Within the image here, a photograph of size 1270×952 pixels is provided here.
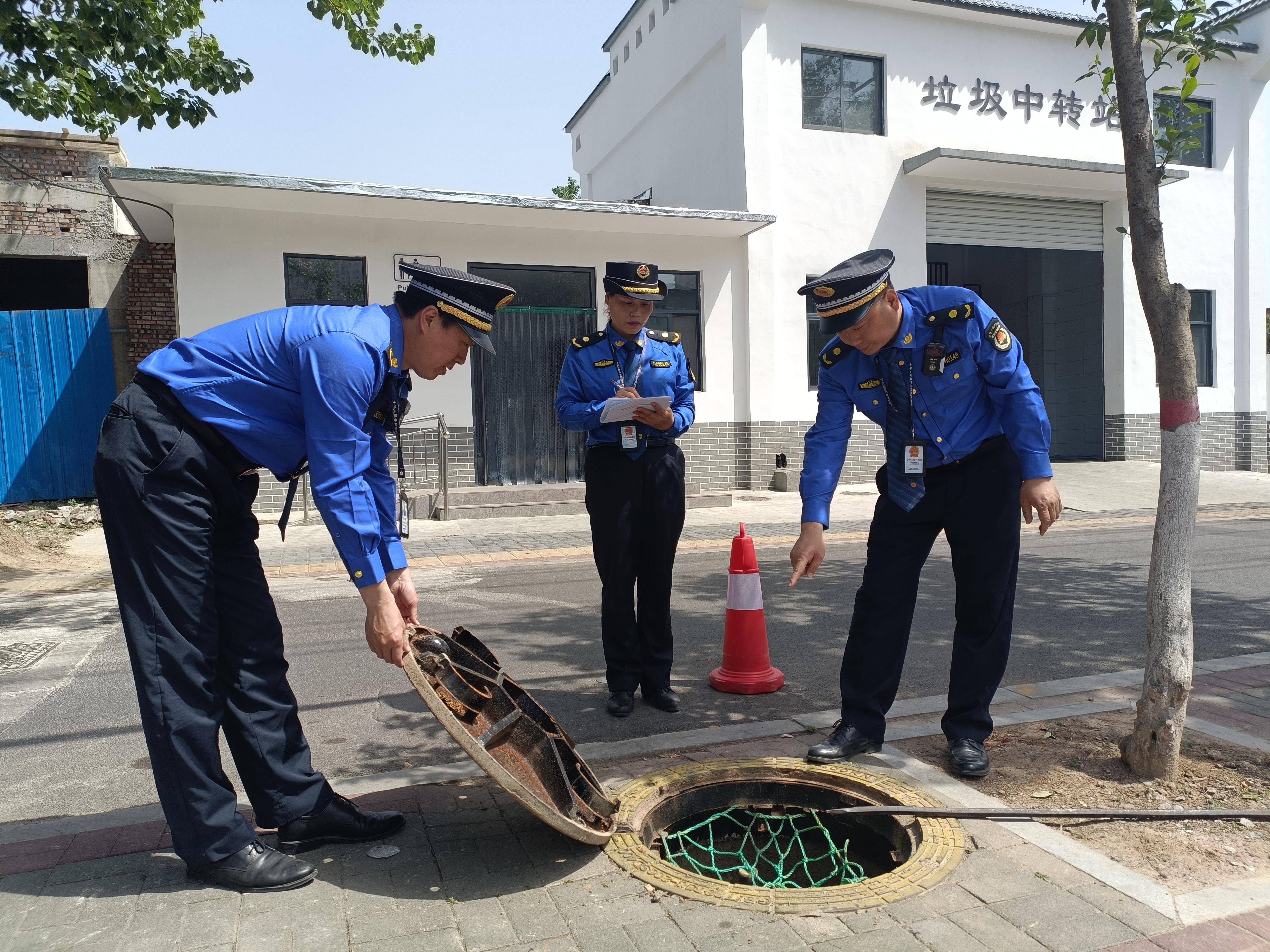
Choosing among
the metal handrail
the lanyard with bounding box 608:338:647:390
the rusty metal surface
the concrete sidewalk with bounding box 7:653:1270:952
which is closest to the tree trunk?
the concrete sidewalk with bounding box 7:653:1270:952

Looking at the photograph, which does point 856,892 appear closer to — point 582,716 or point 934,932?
point 934,932

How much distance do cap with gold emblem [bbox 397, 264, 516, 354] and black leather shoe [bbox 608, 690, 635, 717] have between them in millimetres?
2073

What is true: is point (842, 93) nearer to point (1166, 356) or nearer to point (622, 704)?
point (1166, 356)

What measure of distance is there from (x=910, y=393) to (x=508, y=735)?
77.5 inches

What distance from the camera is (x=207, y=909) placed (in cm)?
250

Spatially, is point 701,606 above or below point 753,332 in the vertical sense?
below

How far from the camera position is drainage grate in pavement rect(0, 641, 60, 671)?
218 inches

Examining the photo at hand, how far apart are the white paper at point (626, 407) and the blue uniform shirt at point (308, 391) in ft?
4.57

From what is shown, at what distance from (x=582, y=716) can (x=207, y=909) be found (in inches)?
80.3

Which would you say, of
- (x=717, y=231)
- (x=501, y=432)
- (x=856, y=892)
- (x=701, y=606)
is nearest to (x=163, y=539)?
(x=856, y=892)

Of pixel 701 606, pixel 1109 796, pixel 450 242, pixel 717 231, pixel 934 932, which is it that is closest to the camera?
pixel 934 932

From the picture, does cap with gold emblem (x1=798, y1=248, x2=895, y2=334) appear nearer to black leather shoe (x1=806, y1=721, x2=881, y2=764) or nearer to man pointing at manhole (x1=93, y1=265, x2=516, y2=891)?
man pointing at manhole (x1=93, y1=265, x2=516, y2=891)

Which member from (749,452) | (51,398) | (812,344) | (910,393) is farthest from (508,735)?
(812,344)

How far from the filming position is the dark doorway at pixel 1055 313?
19.1 metres
